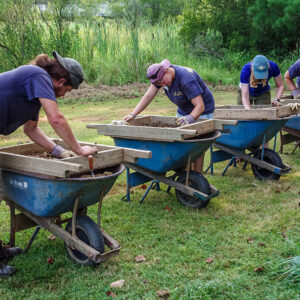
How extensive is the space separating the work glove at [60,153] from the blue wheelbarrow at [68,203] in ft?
0.74

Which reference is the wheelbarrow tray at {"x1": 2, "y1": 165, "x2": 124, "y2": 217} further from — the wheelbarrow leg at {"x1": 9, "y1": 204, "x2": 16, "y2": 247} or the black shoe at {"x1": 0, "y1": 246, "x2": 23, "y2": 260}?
the black shoe at {"x1": 0, "y1": 246, "x2": 23, "y2": 260}

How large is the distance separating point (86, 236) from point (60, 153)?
2.41ft

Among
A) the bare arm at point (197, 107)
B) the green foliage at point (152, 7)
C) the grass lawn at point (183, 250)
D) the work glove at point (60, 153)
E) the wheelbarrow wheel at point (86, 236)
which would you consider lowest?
the grass lawn at point (183, 250)

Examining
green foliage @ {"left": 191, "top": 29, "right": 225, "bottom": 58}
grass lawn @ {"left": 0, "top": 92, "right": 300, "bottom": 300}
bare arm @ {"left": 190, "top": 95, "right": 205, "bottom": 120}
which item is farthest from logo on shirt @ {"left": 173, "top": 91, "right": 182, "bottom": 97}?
green foliage @ {"left": 191, "top": 29, "right": 225, "bottom": 58}

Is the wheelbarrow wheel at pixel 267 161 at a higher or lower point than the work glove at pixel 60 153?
lower

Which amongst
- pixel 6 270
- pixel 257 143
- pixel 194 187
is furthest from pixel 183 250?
pixel 257 143

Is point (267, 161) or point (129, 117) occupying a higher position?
point (129, 117)

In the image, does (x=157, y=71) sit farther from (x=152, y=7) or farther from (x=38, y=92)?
(x=152, y=7)

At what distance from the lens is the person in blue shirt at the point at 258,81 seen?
5.81m

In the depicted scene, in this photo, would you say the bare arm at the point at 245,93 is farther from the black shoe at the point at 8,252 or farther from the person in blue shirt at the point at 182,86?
the black shoe at the point at 8,252

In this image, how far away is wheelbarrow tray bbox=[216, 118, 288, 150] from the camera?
5484mm

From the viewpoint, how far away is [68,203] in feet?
10.9

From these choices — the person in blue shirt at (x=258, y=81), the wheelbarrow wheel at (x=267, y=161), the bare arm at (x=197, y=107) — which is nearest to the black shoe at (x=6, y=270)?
the bare arm at (x=197, y=107)

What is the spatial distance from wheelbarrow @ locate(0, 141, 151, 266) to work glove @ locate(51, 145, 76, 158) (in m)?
0.22
